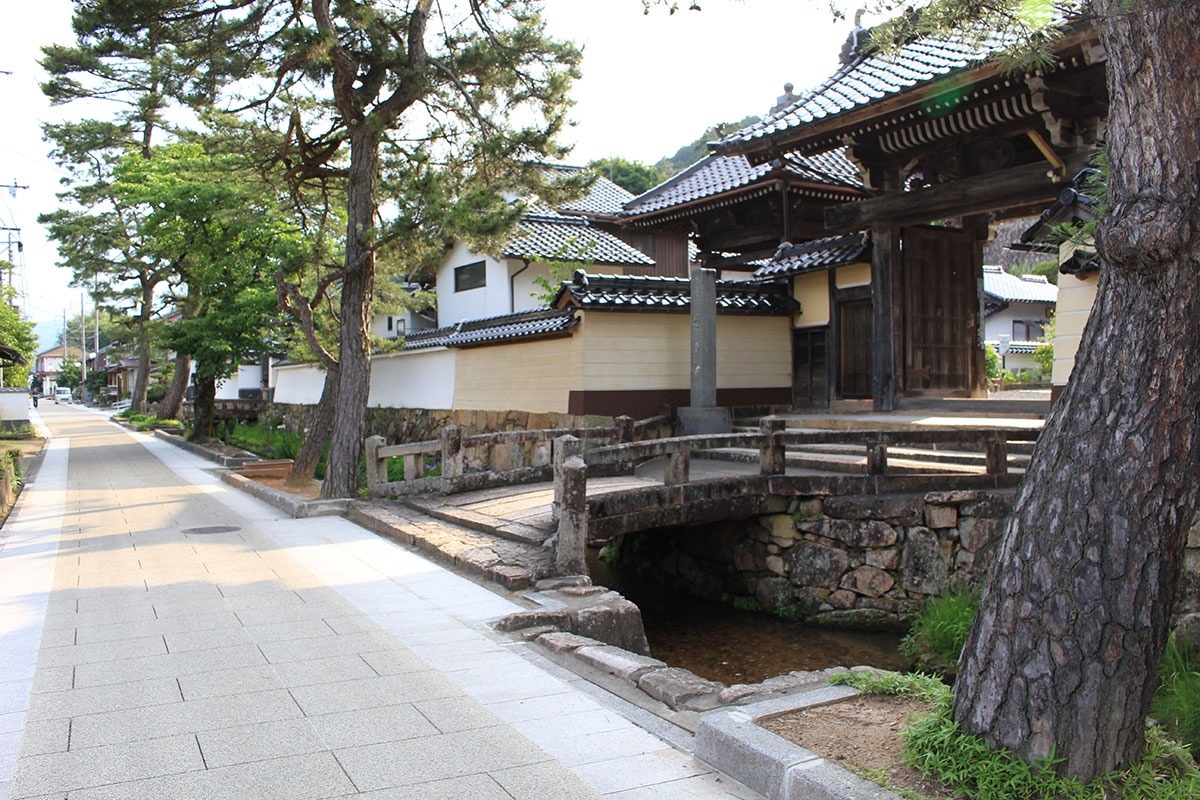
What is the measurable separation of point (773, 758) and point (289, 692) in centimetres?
303

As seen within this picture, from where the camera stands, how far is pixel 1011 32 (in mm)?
5312

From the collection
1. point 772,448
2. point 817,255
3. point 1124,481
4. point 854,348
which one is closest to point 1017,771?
point 1124,481

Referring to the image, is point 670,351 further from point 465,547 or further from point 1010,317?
point 1010,317

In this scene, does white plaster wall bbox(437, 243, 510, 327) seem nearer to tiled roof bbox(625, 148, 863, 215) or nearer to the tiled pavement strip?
tiled roof bbox(625, 148, 863, 215)

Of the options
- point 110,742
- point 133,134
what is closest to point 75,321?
point 133,134

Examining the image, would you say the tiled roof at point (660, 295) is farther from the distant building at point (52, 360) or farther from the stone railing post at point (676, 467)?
the distant building at point (52, 360)

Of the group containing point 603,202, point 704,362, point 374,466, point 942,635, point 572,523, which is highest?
point 603,202

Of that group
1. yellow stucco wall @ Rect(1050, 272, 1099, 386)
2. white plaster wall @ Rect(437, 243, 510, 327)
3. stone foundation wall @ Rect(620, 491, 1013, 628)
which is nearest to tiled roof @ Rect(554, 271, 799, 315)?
stone foundation wall @ Rect(620, 491, 1013, 628)

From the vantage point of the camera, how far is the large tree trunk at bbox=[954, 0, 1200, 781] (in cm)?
354

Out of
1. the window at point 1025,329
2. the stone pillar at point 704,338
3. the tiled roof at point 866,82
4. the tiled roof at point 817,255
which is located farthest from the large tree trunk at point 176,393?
the window at point 1025,329

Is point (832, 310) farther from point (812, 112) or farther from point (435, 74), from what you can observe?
point (435, 74)

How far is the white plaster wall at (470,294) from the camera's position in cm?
2495

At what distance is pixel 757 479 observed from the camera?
1039cm

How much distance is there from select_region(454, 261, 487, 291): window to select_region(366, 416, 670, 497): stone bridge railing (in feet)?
44.1
